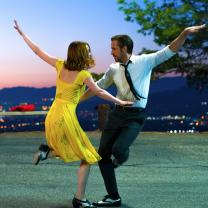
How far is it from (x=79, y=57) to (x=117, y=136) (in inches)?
42.1

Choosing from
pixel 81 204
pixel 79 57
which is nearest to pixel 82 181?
pixel 81 204

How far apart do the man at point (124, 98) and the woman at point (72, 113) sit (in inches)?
12.4

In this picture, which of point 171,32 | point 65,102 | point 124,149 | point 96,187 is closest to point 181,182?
point 96,187

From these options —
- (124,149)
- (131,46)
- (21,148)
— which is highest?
(131,46)

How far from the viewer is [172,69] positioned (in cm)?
2369

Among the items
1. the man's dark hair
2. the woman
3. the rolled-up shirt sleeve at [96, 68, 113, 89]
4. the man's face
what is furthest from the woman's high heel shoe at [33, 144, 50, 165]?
the man's dark hair

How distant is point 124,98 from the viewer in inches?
253

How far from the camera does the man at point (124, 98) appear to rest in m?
6.42

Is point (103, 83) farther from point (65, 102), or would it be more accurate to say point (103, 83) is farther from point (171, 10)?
point (171, 10)

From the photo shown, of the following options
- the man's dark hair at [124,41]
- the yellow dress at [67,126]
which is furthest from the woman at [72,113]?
the man's dark hair at [124,41]

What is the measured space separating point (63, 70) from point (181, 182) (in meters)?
2.98

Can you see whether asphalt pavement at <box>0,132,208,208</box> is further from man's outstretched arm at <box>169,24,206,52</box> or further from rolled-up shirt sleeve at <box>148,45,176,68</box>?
man's outstretched arm at <box>169,24,206,52</box>

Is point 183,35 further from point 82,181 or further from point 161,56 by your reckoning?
point 82,181

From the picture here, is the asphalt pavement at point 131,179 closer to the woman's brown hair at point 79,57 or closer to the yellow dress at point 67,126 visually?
the yellow dress at point 67,126
